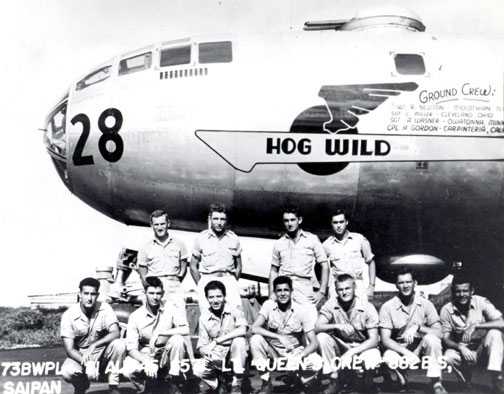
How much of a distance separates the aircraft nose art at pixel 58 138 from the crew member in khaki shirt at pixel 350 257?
4247 mm

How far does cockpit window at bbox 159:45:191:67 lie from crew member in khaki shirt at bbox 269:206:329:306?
2.93 m

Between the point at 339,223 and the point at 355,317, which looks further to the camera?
the point at 339,223

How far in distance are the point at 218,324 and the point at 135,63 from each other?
14.5 feet

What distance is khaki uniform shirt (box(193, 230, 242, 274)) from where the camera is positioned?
8094mm

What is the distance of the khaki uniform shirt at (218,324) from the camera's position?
7.22 meters

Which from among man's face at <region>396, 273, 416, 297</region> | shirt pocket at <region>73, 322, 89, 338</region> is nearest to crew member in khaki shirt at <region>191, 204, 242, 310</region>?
shirt pocket at <region>73, 322, 89, 338</region>

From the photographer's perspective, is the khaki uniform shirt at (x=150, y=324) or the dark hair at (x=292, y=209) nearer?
the khaki uniform shirt at (x=150, y=324)

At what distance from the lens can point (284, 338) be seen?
718 cm

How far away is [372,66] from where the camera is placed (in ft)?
29.4

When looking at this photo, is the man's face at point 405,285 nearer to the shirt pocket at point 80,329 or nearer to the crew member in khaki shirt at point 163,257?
the crew member in khaki shirt at point 163,257

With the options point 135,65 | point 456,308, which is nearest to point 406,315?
point 456,308

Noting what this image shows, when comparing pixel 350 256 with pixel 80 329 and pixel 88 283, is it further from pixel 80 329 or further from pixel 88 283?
pixel 80 329

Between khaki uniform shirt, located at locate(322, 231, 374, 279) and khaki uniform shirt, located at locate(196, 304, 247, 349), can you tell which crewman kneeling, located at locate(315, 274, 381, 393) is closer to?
khaki uniform shirt, located at locate(322, 231, 374, 279)

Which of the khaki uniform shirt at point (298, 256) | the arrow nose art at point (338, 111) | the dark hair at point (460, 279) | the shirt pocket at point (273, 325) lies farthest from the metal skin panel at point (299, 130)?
the shirt pocket at point (273, 325)
